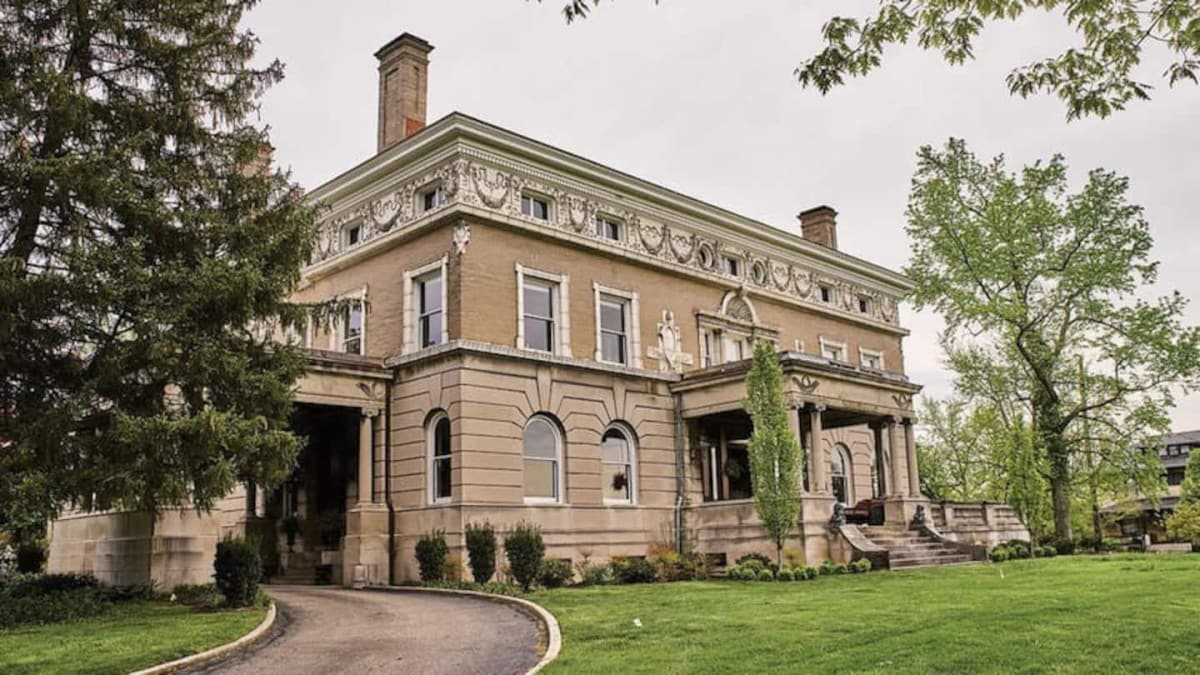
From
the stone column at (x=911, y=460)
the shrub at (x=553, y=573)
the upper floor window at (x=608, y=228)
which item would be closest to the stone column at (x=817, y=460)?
the stone column at (x=911, y=460)

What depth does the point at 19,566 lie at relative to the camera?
89.8 feet

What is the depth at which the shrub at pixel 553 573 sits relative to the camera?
20656 millimetres

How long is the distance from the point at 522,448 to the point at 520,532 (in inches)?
153

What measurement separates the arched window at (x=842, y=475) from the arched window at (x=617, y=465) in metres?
10.5

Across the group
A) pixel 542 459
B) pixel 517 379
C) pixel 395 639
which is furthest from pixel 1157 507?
pixel 395 639

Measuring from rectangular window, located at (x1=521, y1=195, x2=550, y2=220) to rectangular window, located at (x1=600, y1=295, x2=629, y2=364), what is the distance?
280 cm

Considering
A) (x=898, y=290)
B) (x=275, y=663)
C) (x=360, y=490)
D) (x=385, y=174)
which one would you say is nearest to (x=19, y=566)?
→ (x=360, y=490)

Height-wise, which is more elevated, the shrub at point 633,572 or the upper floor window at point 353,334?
the upper floor window at point 353,334

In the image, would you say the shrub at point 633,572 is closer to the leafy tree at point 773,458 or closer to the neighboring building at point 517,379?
the neighboring building at point 517,379

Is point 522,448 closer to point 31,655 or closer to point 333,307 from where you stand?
point 333,307

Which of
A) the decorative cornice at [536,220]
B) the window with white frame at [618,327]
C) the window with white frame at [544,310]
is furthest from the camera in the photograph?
the window with white frame at [618,327]

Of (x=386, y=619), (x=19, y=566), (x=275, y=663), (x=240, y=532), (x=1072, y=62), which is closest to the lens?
(x=1072, y=62)

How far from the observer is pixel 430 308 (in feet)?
80.9

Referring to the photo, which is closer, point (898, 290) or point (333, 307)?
point (333, 307)
